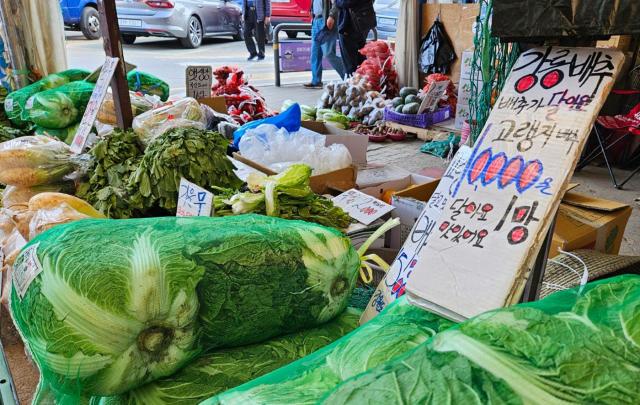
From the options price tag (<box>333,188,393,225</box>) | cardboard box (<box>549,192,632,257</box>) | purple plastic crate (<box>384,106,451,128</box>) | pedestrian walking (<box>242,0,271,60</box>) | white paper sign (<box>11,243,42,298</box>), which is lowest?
purple plastic crate (<box>384,106,451,128</box>)

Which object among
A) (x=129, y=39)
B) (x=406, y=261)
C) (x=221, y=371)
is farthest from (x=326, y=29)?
(x=221, y=371)

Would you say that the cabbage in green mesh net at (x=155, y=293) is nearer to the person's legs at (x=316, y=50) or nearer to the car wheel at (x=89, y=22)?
the person's legs at (x=316, y=50)

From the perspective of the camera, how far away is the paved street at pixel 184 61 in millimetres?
9180

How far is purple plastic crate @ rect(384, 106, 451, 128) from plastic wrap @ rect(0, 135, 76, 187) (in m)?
4.80

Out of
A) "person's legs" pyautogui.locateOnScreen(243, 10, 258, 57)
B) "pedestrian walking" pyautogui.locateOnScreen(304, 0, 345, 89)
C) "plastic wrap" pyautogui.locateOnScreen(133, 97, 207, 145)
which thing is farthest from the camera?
"person's legs" pyautogui.locateOnScreen(243, 10, 258, 57)

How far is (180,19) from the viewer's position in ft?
40.2

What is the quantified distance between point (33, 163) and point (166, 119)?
2.57 feet

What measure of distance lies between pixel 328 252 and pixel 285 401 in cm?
65

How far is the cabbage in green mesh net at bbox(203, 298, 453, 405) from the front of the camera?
0.83 metres

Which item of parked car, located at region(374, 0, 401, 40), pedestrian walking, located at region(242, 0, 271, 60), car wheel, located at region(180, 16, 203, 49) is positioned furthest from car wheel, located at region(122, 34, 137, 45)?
parked car, located at region(374, 0, 401, 40)

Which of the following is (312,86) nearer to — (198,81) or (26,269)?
(198,81)

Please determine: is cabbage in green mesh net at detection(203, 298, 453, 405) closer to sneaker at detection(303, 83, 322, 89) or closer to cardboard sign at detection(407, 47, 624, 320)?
cardboard sign at detection(407, 47, 624, 320)

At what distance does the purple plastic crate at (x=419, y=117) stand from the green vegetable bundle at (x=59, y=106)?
426 centimetres

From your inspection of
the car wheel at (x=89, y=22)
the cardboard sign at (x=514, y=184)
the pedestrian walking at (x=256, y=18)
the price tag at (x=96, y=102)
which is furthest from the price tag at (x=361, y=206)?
the car wheel at (x=89, y=22)
